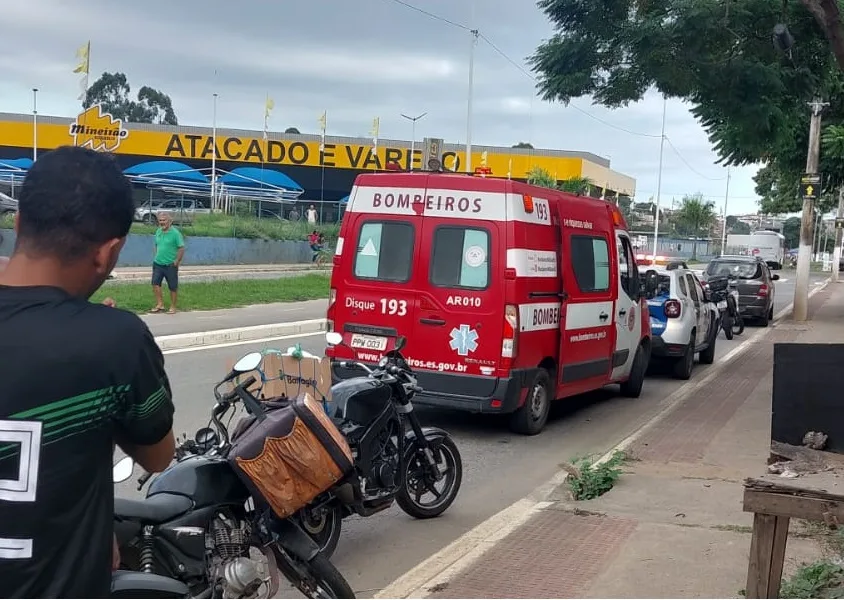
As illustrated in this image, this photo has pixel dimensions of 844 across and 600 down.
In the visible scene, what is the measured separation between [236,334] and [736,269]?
14.4 metres

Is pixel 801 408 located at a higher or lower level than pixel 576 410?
higher

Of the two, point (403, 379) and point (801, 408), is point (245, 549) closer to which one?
point (403, 379)

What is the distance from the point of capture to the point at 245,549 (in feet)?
12.6

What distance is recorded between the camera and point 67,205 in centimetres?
207

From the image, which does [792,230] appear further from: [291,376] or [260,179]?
[291,376]

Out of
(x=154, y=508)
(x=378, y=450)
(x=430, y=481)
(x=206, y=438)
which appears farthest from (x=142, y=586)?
(x=430, y=481)

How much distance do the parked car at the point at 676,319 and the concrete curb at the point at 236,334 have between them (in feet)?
20.1

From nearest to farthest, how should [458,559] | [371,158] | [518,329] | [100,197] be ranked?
[100,197], [458,559], [518,329], [371,158]

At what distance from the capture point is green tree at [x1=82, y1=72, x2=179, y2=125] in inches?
3654

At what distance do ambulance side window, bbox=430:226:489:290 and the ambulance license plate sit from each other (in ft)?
2.55

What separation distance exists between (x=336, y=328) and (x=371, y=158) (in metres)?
45.7

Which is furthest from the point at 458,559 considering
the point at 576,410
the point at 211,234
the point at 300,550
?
the point at 211,234

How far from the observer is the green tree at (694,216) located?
8819 cm

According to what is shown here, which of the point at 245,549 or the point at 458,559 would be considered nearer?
the point at 245,549
